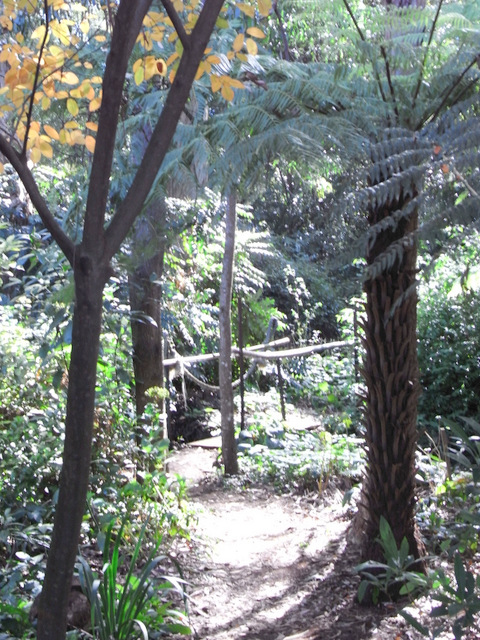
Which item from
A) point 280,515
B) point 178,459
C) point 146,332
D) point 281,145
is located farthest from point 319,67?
point 178,459

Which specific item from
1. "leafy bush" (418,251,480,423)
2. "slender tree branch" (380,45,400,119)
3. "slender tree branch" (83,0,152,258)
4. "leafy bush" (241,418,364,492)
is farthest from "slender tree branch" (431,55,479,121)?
"leafy bush" (418,251,480,423)

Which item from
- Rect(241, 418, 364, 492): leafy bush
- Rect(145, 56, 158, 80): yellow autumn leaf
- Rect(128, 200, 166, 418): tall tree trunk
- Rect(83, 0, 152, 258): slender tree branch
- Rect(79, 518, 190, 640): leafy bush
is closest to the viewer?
Rect(83, 0, 152, 258): slender tree branch

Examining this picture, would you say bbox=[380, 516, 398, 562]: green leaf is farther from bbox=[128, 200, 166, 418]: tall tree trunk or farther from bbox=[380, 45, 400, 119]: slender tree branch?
bbox=[128, 200, 166, 418]: tall tree trunk

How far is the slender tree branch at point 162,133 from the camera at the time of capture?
6.68 feet

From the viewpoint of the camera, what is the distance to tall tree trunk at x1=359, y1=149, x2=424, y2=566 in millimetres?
3568

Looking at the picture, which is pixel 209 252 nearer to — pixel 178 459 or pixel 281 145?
pixel 178 459

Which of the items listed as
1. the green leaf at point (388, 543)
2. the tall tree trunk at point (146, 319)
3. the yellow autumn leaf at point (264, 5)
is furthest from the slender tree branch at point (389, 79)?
the tall tree trunk at point (146, 319)

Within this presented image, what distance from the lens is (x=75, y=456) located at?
6.49 ft

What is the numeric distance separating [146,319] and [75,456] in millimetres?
3280

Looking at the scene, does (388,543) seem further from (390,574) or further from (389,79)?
(389,79)

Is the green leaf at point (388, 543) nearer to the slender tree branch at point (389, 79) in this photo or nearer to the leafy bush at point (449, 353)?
the slender tree branch at point (389, 79)

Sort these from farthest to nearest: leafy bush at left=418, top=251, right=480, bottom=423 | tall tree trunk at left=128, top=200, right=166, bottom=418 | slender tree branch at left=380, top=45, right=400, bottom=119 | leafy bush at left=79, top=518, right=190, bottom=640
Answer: leafy bush at left=418, top=251, right=480, bottom=423
tall tree trunk at left=128, top=200, right=166, bottom=418
slender tree branch at left=380, top=45, right=400, bottom=119
leafy bush at left=79, top=518, right=190, bottom=640

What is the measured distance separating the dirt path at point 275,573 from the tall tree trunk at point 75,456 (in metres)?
1.74

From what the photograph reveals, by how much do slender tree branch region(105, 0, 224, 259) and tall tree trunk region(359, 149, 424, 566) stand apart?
1.74m
